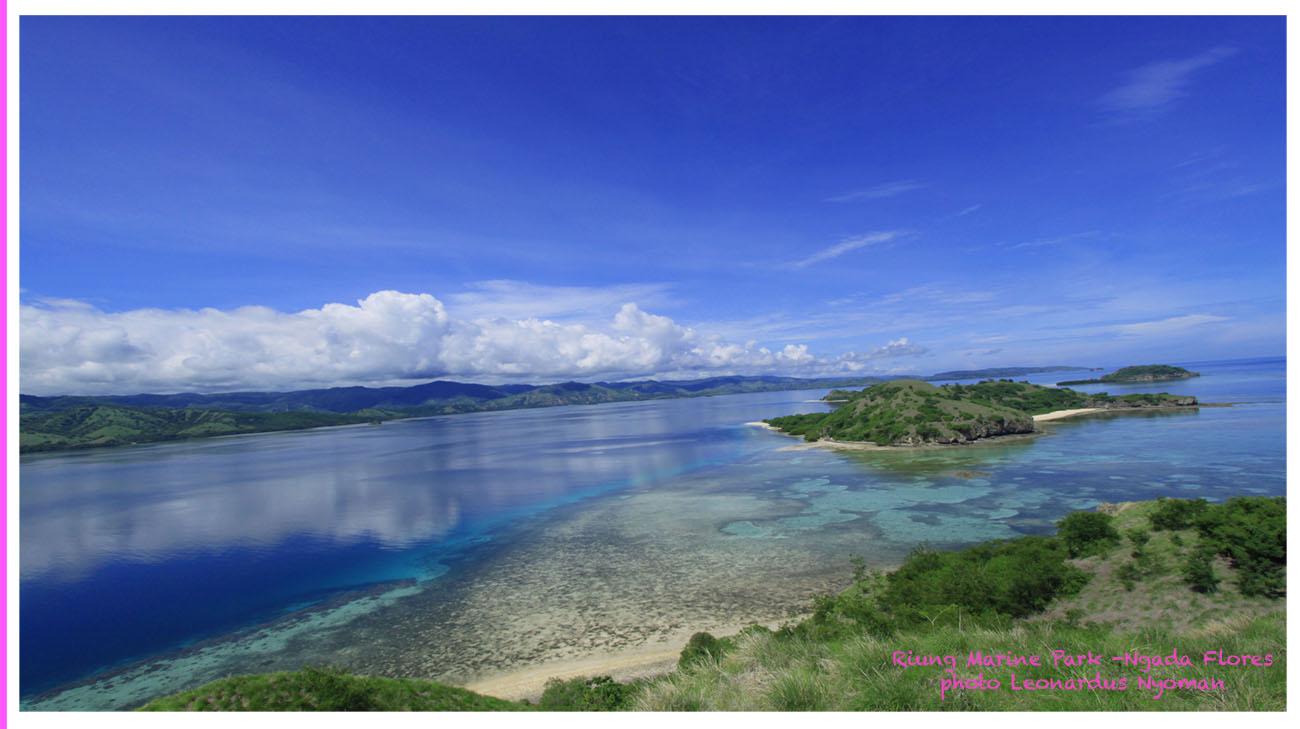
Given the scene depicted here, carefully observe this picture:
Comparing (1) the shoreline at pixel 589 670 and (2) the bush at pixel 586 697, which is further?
(1) the shoreline at pixel 589 670

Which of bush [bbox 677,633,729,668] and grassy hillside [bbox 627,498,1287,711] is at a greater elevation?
grassy hillside [bbox 627,498,1287,711]

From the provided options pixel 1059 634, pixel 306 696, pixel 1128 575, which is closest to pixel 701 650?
pixel 1059 634

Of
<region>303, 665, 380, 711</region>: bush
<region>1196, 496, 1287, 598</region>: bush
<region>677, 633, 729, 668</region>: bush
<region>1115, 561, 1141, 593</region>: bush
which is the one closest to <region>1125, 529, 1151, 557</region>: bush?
<region>1115, 561, 1141, 593</region>: bush

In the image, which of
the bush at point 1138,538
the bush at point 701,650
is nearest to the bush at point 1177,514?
the bush at point 1138,538

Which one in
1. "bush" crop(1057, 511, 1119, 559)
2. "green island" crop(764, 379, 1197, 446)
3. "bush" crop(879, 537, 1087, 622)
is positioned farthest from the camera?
"green island" crop(764, 379, 1197, 446)

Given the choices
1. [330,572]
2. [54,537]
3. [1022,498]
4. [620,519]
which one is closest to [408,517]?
[330,572]

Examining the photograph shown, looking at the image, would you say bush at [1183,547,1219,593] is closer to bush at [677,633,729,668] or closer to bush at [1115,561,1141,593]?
bush at [1115,561,1141,593]

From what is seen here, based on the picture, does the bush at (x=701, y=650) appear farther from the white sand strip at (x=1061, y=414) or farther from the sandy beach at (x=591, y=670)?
the white sand strip at (x=1061, y=414)
